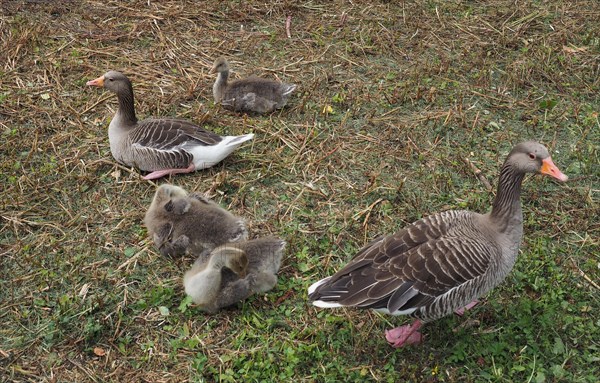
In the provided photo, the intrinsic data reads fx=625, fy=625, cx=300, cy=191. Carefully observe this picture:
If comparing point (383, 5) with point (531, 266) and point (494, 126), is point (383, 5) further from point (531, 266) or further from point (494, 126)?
point (531, 266)

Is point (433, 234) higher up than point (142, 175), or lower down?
higher up

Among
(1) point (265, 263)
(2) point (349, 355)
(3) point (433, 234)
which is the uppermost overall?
(3) point (433, 234)

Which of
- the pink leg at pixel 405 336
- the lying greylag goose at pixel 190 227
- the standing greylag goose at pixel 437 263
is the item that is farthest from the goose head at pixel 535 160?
the lying greylag goose at pixel 190 227

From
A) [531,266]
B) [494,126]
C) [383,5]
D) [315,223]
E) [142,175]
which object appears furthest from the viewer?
[383,5]

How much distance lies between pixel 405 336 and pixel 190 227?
178 centimetres

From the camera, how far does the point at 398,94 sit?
21.7 ft

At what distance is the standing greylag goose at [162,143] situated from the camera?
18.1 feet

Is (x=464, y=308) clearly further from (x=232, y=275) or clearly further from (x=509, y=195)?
(x=232, y=275)

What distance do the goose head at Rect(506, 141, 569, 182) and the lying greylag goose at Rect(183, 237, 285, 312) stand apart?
178cm

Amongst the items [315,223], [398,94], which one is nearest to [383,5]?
[398,94]

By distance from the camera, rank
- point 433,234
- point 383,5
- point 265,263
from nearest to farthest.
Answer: point 433,234 → point 265,263 → point 383,5

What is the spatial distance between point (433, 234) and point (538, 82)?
356cm

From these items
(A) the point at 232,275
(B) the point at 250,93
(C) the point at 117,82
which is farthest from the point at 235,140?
(A) the point at 232,275

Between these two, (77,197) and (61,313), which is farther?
(77,197)
